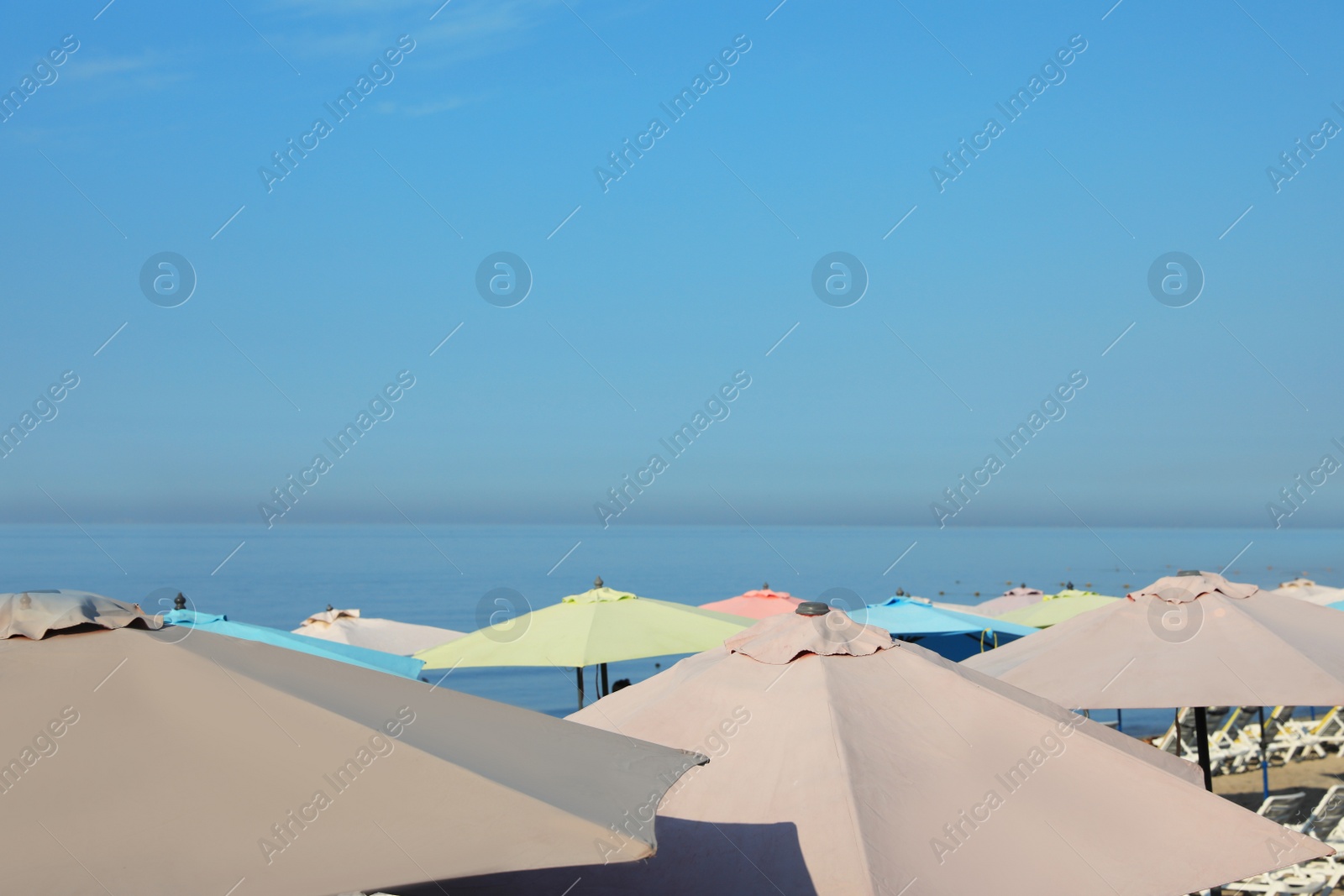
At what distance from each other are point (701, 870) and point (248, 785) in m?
1.86

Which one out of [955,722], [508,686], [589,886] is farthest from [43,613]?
[508,686]

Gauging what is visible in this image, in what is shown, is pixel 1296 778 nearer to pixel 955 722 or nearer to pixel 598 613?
pixel 598 613

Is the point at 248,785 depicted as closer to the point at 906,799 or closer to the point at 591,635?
the point at 906,799

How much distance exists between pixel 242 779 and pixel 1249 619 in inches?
238

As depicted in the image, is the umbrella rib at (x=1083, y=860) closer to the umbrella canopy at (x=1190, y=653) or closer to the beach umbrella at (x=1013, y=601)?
the umbrella canopy at (x=1190, y=653)

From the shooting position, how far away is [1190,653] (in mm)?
6230

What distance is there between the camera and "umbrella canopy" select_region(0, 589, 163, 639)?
2.72m

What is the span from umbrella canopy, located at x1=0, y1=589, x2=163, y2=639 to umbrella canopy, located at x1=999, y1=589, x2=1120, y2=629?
531 inches

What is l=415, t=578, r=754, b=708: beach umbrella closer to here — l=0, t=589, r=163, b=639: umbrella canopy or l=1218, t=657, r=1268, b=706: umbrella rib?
l=1218, t=657, r=1268, b=706: umbrella rib

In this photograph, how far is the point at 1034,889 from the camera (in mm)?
3439

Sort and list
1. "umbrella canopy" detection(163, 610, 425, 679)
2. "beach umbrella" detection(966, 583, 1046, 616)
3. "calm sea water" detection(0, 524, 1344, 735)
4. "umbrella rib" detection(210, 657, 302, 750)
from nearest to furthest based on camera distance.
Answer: "umbrella rib" detection(210, 657, 302, 750)
"umbrella canopy" detection(163, 610, 425, 679)
"beach umbrella" detection(966, 583, 1046, 616)
"calm sea water" detection(0, 524, 1344, 735)

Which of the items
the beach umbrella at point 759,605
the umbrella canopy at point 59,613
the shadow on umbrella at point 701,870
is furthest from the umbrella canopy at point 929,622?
the umbrella canopy at point 59,613

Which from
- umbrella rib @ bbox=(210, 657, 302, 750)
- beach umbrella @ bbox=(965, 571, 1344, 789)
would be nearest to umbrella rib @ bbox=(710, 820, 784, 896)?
umbrella rib @ bbox=(210, 657, 302, 750)

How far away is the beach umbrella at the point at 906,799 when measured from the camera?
352 centimetres
